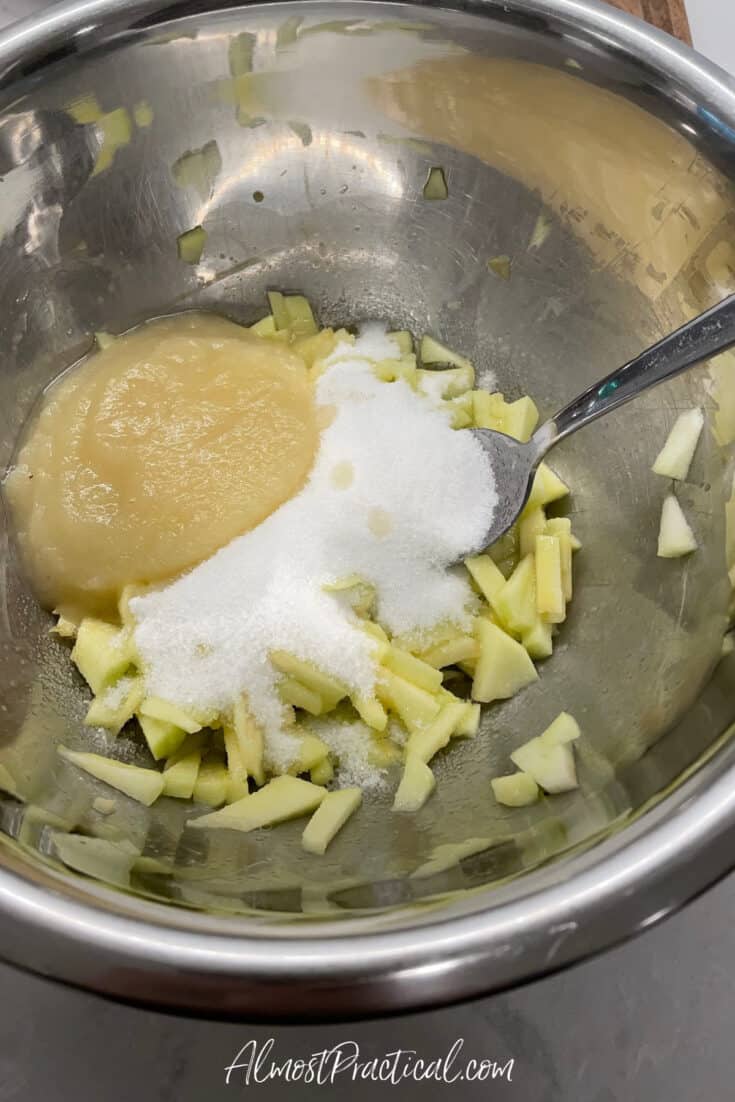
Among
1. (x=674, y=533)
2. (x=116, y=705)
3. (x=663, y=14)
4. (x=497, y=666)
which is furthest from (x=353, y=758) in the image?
(x=663, y=14)


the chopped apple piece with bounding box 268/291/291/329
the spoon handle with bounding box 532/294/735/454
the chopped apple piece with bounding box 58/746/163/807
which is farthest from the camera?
the chopped apple piece with bounding box 268/291/291/329

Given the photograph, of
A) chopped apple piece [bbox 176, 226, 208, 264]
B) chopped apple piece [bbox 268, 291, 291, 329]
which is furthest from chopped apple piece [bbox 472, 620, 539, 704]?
chopped apple piece [bbox 176, 226, 208, 264]

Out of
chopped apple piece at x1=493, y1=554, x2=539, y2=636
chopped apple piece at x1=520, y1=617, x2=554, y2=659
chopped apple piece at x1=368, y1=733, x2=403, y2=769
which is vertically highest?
chopped apple piece at x1=493, y1=554, x2=539, y2=636

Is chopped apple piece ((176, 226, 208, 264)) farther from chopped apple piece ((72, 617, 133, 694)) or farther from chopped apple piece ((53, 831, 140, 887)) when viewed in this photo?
chopped apple piece ((53, 831, 140, 887))

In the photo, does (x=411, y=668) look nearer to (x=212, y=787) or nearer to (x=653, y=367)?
(x=212, y=787)

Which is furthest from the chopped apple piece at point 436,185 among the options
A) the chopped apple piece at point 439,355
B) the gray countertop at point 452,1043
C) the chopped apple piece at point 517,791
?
the gray countertop at point 452,1043

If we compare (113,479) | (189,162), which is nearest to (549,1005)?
(113,479)
